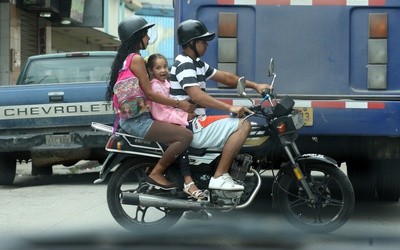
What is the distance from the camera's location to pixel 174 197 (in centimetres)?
643

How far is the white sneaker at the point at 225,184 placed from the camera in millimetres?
6207

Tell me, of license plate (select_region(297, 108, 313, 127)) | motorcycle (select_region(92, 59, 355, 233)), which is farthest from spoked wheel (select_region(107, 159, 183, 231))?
license plate (select_region(297, 108, 313, 127))

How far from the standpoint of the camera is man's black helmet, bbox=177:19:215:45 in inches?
255

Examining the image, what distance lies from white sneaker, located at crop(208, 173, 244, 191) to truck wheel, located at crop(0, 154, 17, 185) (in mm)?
4926

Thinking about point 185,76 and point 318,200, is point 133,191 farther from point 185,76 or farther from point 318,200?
point 318,200

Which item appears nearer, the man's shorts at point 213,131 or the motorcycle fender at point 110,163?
the man's shorts at point 213,131

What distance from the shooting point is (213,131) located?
252 inches

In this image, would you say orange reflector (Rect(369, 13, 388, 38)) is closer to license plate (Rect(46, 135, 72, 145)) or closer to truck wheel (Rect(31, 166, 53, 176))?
license plate (Rect(46, 135, 72, 145))

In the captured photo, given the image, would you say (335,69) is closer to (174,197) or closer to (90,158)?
(174,197)

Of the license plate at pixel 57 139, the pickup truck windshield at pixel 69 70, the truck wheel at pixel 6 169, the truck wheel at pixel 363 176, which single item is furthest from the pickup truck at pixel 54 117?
the truck wheel at pixel 363 176

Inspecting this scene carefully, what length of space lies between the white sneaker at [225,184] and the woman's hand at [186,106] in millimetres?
621

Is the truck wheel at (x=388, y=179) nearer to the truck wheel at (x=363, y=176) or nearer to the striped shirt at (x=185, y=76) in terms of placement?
the truck wheel at (x=363, y=176)

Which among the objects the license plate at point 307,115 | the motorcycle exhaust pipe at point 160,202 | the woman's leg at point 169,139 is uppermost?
the license plate at point 307,115

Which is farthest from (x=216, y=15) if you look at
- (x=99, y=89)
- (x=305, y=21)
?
(x=99, y=89)
